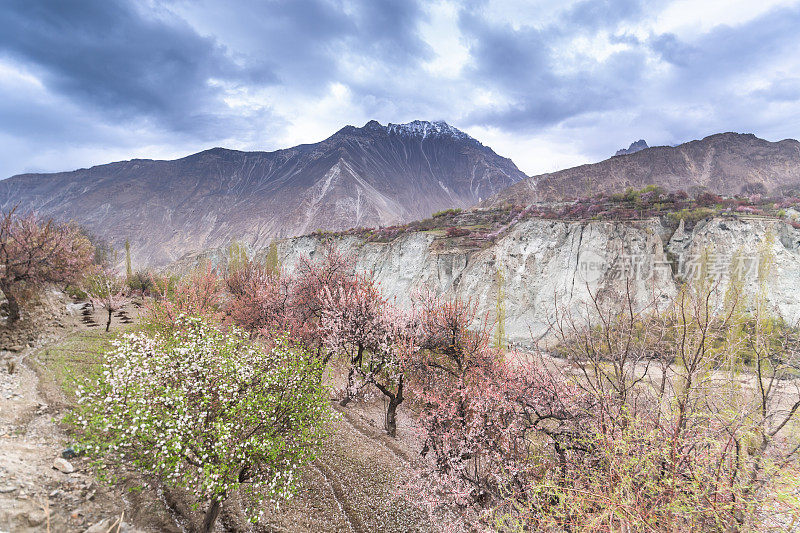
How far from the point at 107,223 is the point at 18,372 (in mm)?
238815

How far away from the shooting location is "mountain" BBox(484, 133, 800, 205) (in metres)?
99.4

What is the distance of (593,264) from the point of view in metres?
42.2

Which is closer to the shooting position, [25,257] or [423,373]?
[423,373]

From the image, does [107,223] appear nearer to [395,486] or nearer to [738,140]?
[395,486]

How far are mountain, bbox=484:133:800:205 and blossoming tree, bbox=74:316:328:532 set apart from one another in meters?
109

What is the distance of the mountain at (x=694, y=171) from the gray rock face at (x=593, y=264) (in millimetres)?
66195

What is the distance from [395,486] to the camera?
13555 mm

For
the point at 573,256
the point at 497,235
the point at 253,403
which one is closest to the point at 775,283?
the point at 573,256

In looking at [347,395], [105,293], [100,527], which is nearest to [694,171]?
[347,395]

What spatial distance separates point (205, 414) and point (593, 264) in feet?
153

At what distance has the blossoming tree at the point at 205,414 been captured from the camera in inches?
284

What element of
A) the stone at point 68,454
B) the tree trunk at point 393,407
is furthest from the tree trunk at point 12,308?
the tree trunk at point 393,407

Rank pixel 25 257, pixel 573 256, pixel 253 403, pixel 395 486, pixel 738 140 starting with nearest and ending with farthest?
pixel 253 403
pixel 395 486
pixel 25 257
pixel 573 256
pixel 738 140

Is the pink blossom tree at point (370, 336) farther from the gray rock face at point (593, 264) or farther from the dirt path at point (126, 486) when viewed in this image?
the gray rock face at point (593, 264)
